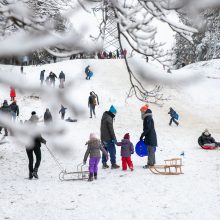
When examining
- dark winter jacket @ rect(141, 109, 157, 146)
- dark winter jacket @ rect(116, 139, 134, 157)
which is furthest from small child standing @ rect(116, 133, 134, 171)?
dark winter jacket @ rect(141, 109, 157, 146)

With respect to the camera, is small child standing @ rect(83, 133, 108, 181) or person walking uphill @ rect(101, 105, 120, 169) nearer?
small child standing @ rect(83, 133, 108, 181)

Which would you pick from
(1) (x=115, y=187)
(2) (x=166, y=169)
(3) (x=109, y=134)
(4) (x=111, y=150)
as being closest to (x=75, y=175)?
(4) (x=111, y=150)

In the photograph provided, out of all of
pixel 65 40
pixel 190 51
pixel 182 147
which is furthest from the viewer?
pixel 190 51

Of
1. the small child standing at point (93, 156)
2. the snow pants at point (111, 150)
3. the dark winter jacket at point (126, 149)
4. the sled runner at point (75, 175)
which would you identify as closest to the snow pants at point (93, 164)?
the small child standing at point (93, 156)

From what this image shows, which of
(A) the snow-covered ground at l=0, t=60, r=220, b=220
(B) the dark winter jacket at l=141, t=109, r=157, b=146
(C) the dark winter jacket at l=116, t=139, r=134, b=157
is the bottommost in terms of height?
(A) the snow-covered ground at l=0, t=60, r=220, b=220

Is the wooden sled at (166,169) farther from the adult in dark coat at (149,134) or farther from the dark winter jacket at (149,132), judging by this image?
the dark winter jacket at (149,132)

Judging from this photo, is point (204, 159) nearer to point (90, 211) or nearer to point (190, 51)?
point (90, 211)

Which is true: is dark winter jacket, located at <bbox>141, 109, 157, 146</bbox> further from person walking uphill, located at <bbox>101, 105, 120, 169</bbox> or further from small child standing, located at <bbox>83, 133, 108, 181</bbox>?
small child standing, located at <bbox>83, 133, 108, 181</bbox>

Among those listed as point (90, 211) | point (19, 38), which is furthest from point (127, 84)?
point (19, 38)

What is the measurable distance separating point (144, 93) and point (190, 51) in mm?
48631

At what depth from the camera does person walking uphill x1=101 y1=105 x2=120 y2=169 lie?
1295 centimetres

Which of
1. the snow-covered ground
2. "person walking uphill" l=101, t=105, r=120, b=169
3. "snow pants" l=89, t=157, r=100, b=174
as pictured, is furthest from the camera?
"person walking uphill" l=101, t=105, r=120, b=169

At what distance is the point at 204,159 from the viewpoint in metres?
14.5

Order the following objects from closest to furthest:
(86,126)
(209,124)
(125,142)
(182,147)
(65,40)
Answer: (65,40) < (125,142) < (182,147) < (86,126) < (209,124)
